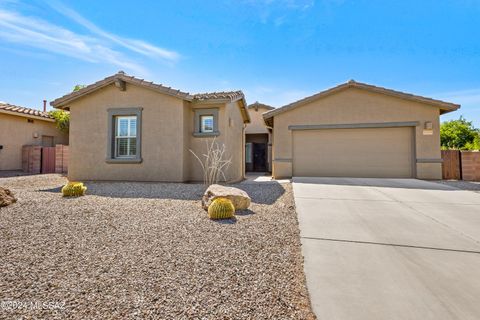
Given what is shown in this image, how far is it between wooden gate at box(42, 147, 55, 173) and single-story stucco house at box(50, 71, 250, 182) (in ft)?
19.3

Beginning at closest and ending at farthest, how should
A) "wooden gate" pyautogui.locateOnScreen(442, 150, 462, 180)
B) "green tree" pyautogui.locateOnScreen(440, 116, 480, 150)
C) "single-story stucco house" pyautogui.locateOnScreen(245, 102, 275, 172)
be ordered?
1. "wooden gate" pyautogui.locateOnScreen(442, 150, 462, 180)
2. "single-story stucco house" pyautogui.locateOnScreen(245, 102, 275, 172)
3. "green tree" pyautogui.locateOnScreen(440, 116, 480, 150)

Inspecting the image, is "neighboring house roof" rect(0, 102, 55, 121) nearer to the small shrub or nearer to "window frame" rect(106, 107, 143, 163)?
"window frame" rect(106, 107, 143, 163)

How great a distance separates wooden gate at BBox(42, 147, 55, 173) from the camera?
1411 centimetres

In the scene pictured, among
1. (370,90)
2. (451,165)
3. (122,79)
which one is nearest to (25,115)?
(122,79)

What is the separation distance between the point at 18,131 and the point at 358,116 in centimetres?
2050

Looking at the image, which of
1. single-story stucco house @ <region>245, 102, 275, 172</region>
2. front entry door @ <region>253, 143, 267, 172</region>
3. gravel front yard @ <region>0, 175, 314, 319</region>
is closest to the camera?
gravel front yard @ <region>0, 175, 314, 319</region>

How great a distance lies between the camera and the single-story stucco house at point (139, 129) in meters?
9.20

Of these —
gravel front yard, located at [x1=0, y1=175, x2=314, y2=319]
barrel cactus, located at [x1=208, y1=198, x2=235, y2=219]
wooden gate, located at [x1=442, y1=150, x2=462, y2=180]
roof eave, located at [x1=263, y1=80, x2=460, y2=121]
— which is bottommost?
gravel front yard, located at [x1=0, y1=175, x2=314, y2=319]

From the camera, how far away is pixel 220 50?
35.3ft

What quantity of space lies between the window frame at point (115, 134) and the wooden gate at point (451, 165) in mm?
13937

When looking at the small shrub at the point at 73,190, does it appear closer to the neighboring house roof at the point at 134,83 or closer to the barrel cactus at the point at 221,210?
the barrel cactus at the point at 221,210

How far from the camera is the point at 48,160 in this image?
1416 centimetres

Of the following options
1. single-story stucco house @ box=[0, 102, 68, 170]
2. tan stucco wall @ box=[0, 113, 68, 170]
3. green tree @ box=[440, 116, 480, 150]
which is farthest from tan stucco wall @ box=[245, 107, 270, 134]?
green tree @ box=[440, 116, 480, 150]

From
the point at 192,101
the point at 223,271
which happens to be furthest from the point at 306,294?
the point at 192,101
